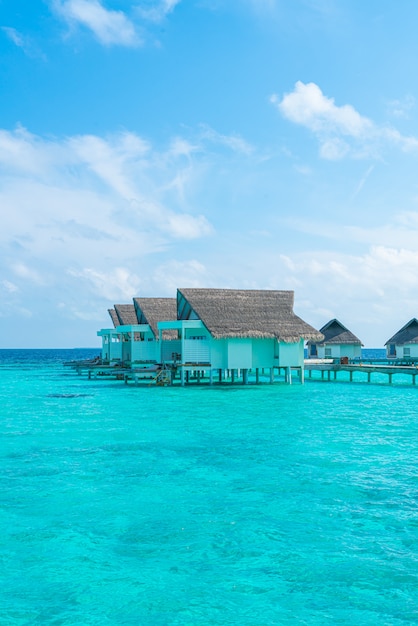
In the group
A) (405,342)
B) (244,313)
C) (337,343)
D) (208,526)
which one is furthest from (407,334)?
(208,526)

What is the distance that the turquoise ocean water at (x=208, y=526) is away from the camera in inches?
250

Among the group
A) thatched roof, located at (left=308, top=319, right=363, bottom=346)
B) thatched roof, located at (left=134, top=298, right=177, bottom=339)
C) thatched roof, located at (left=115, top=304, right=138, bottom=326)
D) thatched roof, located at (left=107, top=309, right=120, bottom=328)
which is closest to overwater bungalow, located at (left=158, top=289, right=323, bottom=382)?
thatched roof, located at (left=134, top=298, right=177, bottom=339)

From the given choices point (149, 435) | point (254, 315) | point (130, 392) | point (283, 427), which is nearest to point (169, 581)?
point (149, 435)

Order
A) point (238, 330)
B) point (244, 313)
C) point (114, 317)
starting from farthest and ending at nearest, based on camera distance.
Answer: point (114, 317) → point (244, 313) → point (238, 330)

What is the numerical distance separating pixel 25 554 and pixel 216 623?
2.97 m

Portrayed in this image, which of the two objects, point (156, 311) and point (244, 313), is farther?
point (156, 311)

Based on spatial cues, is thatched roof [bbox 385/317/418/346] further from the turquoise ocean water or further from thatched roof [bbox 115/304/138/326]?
the turquoise ocean water

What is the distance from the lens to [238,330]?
31438 millimetres

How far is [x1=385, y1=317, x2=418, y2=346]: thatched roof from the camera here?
142 ft

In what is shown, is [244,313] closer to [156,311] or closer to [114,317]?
[156,311]

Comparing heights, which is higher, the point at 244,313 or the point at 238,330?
the point at 244,313

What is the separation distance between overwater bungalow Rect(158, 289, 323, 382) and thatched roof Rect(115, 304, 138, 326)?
8796mm

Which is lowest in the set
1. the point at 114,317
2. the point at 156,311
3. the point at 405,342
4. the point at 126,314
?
the point at 405,342

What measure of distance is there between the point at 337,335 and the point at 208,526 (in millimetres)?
39365
